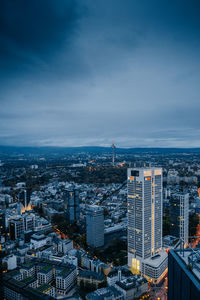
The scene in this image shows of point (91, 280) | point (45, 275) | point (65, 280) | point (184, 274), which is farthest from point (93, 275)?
point (184, 274)

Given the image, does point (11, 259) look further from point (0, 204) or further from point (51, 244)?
point (0, 204)

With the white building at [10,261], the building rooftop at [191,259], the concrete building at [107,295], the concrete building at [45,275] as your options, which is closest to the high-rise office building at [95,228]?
the concrete building at [45,275]

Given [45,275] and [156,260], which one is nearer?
[45,275]

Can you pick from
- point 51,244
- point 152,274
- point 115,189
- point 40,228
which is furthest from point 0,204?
point 152,274

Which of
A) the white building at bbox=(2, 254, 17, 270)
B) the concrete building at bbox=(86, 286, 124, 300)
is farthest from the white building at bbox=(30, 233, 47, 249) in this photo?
the concrete building at bbox=(86, 286, 124, 300)

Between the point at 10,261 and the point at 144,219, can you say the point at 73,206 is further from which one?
the point at 144,219

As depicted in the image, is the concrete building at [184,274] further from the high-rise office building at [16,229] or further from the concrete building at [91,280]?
the high-rise office building at [16,229]
